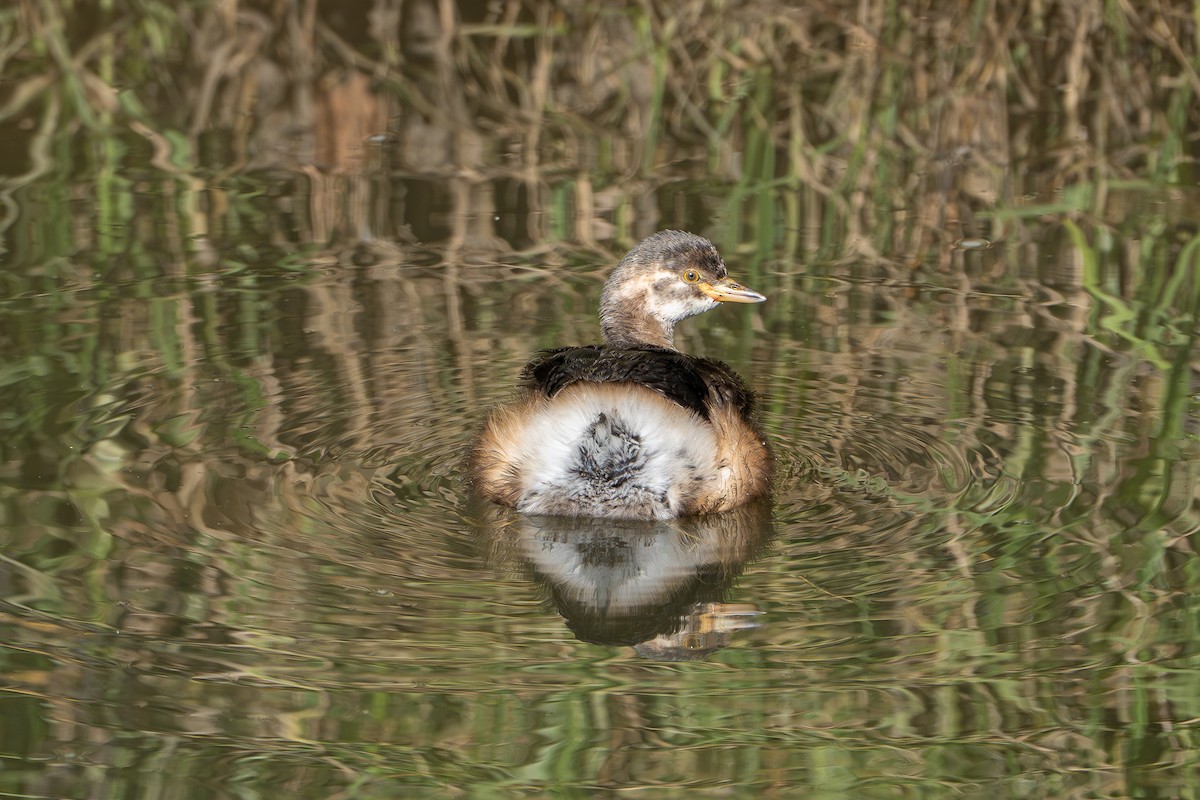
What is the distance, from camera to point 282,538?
4480mm

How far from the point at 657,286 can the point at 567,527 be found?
1.40 m

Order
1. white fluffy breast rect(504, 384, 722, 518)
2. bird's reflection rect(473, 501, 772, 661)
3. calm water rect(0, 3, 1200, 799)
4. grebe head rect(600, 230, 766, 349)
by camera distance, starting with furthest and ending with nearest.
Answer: grebe head rect(600, 230, 766, 349) < white fluffy breast rect(504, 384, 722, 518) < bird's reflection rect(473, 501, 772, 661) < calm water rect(0, 3, 1200, 799)

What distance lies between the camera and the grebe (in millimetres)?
4586

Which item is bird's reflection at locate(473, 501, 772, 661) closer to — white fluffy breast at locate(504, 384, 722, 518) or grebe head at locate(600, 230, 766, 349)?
white fluffy breast at locate(504, 384, 722, 518)

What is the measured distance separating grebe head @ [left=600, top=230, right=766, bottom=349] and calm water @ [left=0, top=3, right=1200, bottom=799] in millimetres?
233

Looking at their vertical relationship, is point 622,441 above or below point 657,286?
below

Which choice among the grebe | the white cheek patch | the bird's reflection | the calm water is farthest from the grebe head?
the bird's reflection

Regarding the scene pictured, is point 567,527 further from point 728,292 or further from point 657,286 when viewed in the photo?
A: point 728,292

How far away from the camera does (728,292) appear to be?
5.97m

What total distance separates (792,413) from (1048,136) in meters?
3.67

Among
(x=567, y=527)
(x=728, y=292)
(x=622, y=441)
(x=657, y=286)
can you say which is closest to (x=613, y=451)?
(x=622, y=441)

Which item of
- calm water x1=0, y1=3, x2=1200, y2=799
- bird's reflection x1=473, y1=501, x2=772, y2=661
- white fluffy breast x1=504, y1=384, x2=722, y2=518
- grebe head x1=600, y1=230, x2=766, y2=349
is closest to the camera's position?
calm water x1=0, y1=3, x2=1200, y2=799

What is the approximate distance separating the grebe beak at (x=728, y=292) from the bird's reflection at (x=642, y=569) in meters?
1.24

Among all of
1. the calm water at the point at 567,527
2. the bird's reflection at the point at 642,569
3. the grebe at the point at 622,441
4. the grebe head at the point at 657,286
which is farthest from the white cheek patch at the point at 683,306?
the bird's reflection at the point at 642,569
